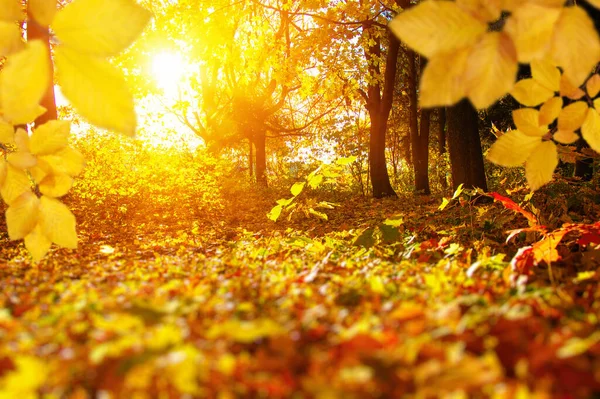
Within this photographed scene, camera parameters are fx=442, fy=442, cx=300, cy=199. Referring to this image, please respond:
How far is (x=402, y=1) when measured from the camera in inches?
388

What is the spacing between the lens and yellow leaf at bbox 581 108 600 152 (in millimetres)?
1472

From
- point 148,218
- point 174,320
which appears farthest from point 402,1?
point 174,320

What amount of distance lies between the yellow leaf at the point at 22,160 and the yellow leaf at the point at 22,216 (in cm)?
12

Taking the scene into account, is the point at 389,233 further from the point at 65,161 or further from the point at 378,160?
the point at 378,160

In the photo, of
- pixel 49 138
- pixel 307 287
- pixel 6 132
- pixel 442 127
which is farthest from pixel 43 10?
pixel 442 127

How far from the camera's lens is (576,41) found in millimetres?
1040

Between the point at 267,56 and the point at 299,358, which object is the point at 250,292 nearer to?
the point at 299,358

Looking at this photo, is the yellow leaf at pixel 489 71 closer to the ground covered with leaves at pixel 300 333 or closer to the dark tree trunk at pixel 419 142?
the ground covered with leaves at pixel 300 333

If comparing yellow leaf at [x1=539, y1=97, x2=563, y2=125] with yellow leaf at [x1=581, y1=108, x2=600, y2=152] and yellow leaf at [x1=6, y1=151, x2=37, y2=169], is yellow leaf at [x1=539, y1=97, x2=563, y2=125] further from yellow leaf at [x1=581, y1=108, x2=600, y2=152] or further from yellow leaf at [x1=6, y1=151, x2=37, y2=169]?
yellow leaf at [x1=6, y1=151, x2=37, y2=169]

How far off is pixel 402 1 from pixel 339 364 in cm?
1043

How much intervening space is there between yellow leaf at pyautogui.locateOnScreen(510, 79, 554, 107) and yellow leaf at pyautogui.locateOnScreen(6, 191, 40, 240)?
1811mm

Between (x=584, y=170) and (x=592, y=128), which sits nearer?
(x=592, y=128)

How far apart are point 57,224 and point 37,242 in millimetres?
150

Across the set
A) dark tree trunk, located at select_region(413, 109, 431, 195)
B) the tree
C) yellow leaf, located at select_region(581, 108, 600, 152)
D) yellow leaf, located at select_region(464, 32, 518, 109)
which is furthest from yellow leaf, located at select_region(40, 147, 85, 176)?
dark tree trunk, located at select_region(413, 109, 431, 195)
